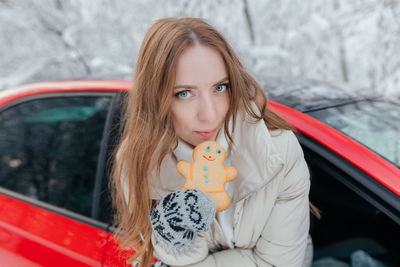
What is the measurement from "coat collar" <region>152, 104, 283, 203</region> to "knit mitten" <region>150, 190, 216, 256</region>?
0.20 meters

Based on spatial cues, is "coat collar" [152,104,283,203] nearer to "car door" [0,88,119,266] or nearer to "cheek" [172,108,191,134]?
"cheek" [172,108,191,134]

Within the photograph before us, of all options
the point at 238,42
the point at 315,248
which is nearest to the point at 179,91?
the point at 315,248

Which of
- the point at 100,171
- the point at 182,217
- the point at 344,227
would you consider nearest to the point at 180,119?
the point at 182,217

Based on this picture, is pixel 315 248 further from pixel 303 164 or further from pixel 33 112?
pixel 33 112

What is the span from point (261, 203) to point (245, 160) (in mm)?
179

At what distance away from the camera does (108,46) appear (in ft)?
20.2

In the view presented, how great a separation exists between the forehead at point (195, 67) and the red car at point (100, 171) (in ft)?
1.96

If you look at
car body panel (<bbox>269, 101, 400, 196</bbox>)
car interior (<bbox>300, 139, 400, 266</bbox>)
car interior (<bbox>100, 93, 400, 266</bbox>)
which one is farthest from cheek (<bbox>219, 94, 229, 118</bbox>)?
car interior (<bbox>300, 139, 400, 266</bbox>)

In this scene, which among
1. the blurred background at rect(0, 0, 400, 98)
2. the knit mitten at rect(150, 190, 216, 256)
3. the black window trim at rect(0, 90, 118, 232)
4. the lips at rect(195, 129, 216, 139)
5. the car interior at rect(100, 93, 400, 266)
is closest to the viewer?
the knit mitten at rect(150, 190, 216, 256)

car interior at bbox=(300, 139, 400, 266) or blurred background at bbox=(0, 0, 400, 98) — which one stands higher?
blurred background at bbox=(0, 0, 400, 98)

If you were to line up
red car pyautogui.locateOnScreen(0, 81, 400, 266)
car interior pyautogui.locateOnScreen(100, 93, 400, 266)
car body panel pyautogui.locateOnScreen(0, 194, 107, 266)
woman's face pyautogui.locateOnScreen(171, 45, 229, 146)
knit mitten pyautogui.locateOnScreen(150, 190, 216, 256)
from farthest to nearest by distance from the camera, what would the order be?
1. car interior pyautogui.locateOnScreen(100, 93, 400, 266)
2. car body panel pyautogui.locateOnScreen(0, 194, 107, 266)
3. red car pyautogui.locateOnScreen(0, 81, 400, 266)
4. woman's face pyautogui.locateOnScreen(171, 45, 229, 146)
5. knit mitten pyautogui.locateOnScreen(150, 190, 216, 256)

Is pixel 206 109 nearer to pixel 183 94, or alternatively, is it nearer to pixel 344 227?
pixel 183 94

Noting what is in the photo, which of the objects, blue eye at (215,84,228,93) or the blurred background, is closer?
blue eye at (215,84,228,93)

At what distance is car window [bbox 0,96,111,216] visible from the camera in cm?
266
